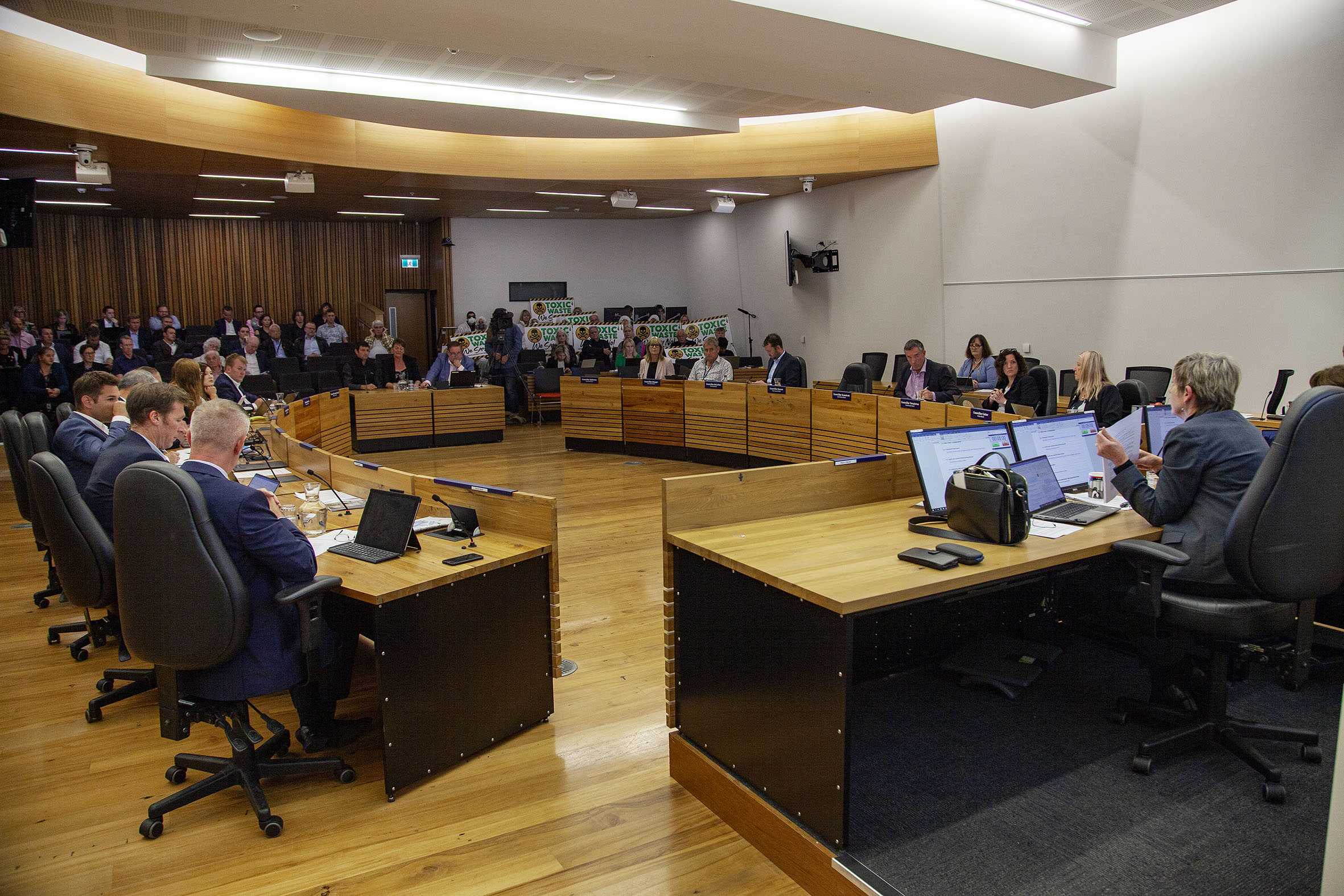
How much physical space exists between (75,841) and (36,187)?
1261 centimetres

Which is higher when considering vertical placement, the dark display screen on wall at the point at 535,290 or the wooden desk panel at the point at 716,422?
the dark display screen on wall at the point at 535,290

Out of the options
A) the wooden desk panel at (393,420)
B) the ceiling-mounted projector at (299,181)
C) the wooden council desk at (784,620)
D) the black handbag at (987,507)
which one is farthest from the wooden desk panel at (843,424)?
the ceiling-mounted projector at (299,181)

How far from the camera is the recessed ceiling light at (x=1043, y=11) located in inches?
266

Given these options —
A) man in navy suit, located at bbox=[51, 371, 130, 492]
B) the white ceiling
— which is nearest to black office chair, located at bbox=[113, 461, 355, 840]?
man in navy suit, located at bbox=[51, 371, 130, 492]

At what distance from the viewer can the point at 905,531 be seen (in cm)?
310

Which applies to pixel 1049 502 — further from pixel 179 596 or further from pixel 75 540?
pixel 75 540

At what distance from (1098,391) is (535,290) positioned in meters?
12.1

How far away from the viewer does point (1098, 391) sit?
6.06 metres

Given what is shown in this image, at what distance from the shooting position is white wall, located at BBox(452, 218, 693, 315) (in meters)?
16.0

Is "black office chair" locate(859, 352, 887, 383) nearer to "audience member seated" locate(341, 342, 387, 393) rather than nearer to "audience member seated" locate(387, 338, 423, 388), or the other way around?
"audience member seated" locate(341, 342, 387, 393)

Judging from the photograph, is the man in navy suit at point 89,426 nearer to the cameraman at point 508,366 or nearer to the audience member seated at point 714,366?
the audience member seated at point 714,366

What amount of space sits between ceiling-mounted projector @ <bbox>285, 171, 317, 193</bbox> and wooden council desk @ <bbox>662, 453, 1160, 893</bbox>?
8980 millimetres

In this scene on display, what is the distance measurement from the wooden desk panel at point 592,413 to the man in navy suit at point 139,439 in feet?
22.0

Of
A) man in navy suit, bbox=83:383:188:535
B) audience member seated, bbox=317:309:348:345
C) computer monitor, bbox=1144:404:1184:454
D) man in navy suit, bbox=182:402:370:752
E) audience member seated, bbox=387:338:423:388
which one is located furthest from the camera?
audience member seated, bbox=317:309:348:345
